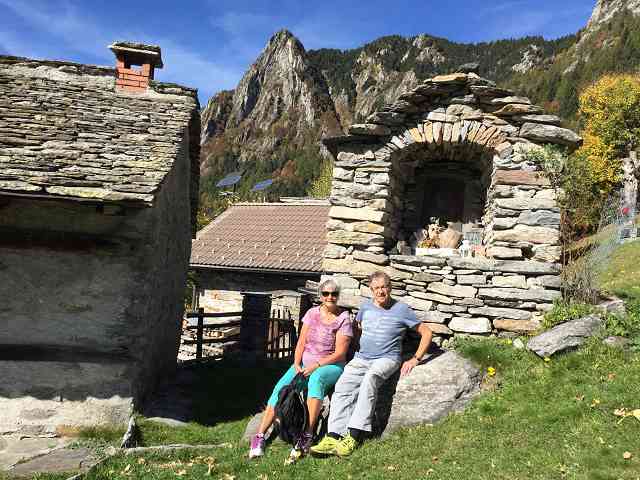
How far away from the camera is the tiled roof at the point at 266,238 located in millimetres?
14734

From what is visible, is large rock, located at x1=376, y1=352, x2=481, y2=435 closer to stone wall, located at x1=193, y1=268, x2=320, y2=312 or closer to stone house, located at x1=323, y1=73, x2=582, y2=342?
stone house, located at x1=323, y1=73, x2=582, y2=342

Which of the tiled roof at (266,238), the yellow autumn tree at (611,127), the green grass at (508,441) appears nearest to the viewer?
the green grass at (508,441)

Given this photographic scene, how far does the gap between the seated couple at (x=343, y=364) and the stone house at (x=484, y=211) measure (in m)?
1.41

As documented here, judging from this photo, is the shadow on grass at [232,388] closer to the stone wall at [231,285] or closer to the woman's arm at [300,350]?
the woman's arm at [300,350]

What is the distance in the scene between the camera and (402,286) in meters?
6.49

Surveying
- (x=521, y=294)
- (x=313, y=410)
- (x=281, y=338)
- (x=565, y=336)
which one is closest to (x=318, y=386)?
(x=313, y=410)

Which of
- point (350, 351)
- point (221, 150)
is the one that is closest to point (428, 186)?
point (350, 351)

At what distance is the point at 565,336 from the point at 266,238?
1232 cm

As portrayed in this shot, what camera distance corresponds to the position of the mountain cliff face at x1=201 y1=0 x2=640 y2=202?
62094mm

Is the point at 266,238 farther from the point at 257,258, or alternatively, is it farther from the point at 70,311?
the point at 70,311

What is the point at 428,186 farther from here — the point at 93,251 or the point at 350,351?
the point at 93,251

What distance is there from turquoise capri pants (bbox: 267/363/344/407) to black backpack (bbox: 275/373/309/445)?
9 centimetres

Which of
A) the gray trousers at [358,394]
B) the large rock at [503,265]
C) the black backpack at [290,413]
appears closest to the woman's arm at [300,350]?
the black backpack at [290,413]

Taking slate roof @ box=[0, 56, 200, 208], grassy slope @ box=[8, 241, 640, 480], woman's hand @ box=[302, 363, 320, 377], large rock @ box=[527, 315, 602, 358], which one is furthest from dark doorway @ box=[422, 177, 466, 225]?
slate roof @ box=[0, 56, 200, 208]
